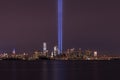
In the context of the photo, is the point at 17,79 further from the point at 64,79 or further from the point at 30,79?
the point at 64,79

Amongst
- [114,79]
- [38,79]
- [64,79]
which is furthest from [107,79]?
[38,79]

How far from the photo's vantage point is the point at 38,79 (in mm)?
75375

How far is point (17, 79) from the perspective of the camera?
7650 cm

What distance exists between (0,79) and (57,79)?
10.4 meters

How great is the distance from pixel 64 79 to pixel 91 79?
200 inches

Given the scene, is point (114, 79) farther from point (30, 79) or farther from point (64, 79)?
point (30, 79)

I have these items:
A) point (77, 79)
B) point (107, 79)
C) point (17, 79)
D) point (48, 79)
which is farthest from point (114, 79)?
point (17, 79)

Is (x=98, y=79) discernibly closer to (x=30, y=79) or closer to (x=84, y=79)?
(x=84, y=79)

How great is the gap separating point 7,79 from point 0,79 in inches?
50.5

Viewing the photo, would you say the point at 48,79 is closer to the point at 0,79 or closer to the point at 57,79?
the point at 57,79

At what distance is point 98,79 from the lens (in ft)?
244

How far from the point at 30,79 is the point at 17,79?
2818 millimetres

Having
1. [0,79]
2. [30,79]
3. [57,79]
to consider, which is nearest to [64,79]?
[57,79]

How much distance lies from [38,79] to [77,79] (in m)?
7.18
